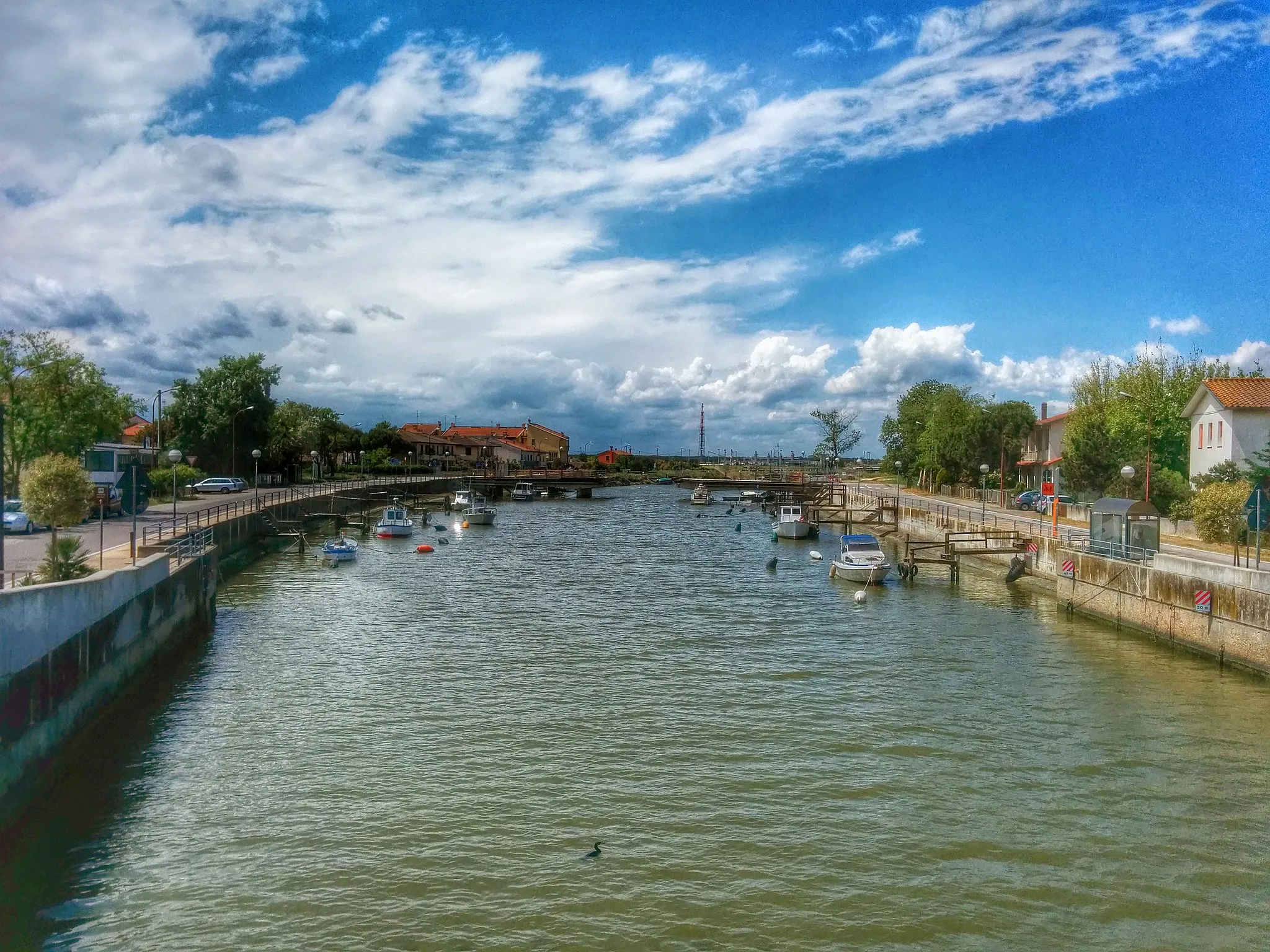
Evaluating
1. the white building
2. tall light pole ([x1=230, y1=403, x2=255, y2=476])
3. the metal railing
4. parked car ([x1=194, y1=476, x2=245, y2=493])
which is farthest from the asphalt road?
the white building

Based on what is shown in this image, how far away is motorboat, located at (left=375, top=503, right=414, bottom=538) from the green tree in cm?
3266

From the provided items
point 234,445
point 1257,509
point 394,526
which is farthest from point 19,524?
point 234,445

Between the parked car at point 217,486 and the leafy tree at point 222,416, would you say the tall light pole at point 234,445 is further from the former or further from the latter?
the parked car at point 217,486

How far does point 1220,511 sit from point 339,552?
46.5m

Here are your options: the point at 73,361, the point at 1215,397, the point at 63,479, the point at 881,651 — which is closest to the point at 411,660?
the point at 881,651

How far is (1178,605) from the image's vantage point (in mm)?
30969

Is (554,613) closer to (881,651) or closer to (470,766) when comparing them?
(881,651)

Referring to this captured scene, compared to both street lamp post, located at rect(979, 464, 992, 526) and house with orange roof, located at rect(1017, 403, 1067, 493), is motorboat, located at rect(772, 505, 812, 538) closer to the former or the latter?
street lamp post, located at rect(979, 464, 992, 526)

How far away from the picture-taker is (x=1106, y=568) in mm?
36844

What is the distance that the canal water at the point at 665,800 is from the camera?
45.0 feet

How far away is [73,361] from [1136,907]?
6369 cm

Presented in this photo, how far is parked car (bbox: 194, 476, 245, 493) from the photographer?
82.1 m

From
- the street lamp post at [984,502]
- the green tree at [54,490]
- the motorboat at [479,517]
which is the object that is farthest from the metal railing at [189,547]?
the motorboat at [479,517]

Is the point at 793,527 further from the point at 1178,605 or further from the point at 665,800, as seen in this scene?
the point at 665,800
